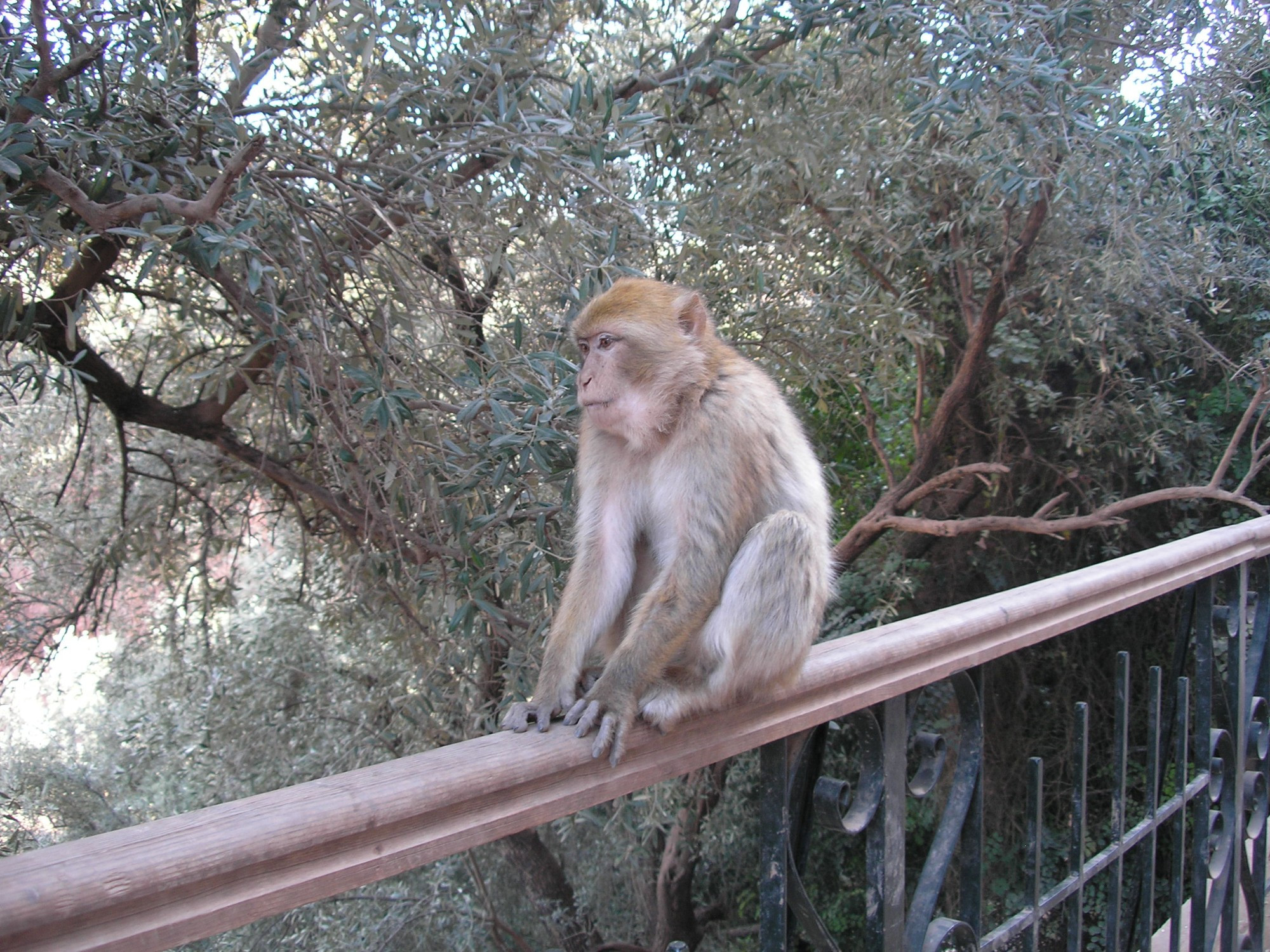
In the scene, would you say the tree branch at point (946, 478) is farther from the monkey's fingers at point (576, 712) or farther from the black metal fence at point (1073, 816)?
the monkey's fingers at point (576, 712)

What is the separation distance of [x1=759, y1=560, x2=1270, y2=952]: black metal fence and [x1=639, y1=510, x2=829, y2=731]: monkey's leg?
178 mm

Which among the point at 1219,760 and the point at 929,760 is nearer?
the point at 929,760

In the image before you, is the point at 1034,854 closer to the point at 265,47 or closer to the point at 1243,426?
the point at 265,47

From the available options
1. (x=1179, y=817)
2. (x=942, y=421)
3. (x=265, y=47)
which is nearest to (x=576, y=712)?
(x=1179, y=817)

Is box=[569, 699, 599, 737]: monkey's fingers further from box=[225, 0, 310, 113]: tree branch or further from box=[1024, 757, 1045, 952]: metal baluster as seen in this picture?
Answer: box=[225, 0, 310, 113]: tree branch

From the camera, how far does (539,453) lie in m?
2.16

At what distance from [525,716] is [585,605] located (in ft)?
1.32

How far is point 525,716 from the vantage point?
149 cm

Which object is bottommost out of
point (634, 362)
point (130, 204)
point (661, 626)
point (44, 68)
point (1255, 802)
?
point (1255, 802)

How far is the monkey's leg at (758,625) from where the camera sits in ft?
5.11

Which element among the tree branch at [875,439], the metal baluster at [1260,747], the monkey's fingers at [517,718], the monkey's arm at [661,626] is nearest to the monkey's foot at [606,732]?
the monkey's arm at [661,626]

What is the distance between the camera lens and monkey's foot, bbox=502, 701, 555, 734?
1442 millimetres

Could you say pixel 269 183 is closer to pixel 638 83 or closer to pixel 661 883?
pixel 638 83

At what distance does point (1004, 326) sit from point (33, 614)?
521cm
